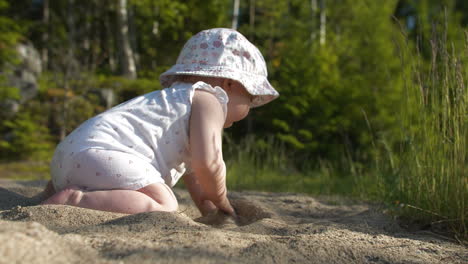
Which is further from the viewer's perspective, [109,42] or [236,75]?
[109,42]

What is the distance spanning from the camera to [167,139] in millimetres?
1826

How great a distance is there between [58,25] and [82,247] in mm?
16689

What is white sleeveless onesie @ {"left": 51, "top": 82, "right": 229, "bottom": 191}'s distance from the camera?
1.64m

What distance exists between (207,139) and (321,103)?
6315mm

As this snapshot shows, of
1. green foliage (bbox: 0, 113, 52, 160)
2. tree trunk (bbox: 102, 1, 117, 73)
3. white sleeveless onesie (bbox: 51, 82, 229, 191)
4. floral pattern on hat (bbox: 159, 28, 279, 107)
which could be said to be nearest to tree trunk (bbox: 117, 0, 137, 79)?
tree trunk (bbox: 102, 1, 117, 73)

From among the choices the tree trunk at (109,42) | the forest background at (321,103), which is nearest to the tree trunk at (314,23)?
the forest background at (321,103)

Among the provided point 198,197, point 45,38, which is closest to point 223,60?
point 198,197

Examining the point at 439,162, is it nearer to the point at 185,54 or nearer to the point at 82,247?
the point at 185,54

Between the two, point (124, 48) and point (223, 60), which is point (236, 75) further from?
point (124, 48)

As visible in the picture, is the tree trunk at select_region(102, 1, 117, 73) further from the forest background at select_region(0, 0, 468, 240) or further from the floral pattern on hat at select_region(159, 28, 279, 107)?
the floral pattern on hat at select_region(159, 28, 279, 107)

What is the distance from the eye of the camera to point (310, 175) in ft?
15.4

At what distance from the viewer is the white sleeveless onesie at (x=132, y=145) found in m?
1.64

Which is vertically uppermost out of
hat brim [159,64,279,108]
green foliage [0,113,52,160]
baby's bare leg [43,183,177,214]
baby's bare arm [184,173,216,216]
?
hat brim [159,64,279,108]

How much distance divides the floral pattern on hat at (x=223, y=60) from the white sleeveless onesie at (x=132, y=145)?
136 mm
